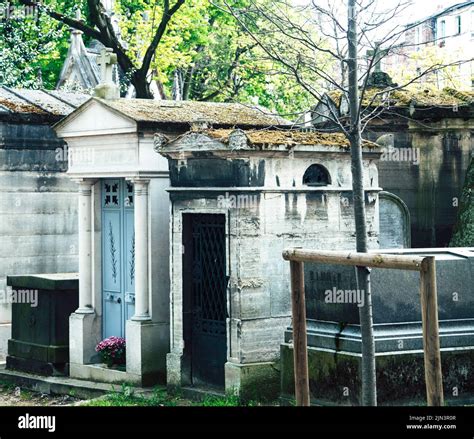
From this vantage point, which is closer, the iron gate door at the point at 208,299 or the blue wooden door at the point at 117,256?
the iron gate door at the point at 208,299

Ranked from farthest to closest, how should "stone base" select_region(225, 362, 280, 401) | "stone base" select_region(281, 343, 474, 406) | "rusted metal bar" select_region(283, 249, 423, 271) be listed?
"stone base" select_region(225, 362, 280, 401), "stone base" select_region(281, 343, 474, 406), "rusted metal bar" select_region(283, 249, 423, 271)

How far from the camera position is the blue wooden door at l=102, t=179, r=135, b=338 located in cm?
1497

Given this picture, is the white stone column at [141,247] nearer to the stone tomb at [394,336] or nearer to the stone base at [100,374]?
the stone base at [100,374]

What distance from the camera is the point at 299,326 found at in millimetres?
9633

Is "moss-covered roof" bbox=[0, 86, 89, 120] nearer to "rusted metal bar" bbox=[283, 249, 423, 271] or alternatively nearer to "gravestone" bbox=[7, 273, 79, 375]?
"gravestone" bbox=[7, 273, 79, 375]

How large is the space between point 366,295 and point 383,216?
19.8ft

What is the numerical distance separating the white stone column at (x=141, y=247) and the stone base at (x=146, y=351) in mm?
166

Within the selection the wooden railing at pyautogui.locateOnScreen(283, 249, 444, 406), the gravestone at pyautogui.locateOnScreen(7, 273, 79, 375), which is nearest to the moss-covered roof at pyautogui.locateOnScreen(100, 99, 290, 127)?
the gravestone at pyautogui.locateOnScreen(7, 273, 79, 375)

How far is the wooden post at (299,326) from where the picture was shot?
9.62 m

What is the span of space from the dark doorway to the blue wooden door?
5.25ft

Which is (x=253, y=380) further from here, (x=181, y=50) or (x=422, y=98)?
(x=181, y=50)

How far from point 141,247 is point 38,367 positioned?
113 inches

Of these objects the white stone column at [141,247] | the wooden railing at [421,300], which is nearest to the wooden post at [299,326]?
the wooden railing at [421,300]

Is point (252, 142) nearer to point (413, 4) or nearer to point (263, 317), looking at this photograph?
point (263, 317)
